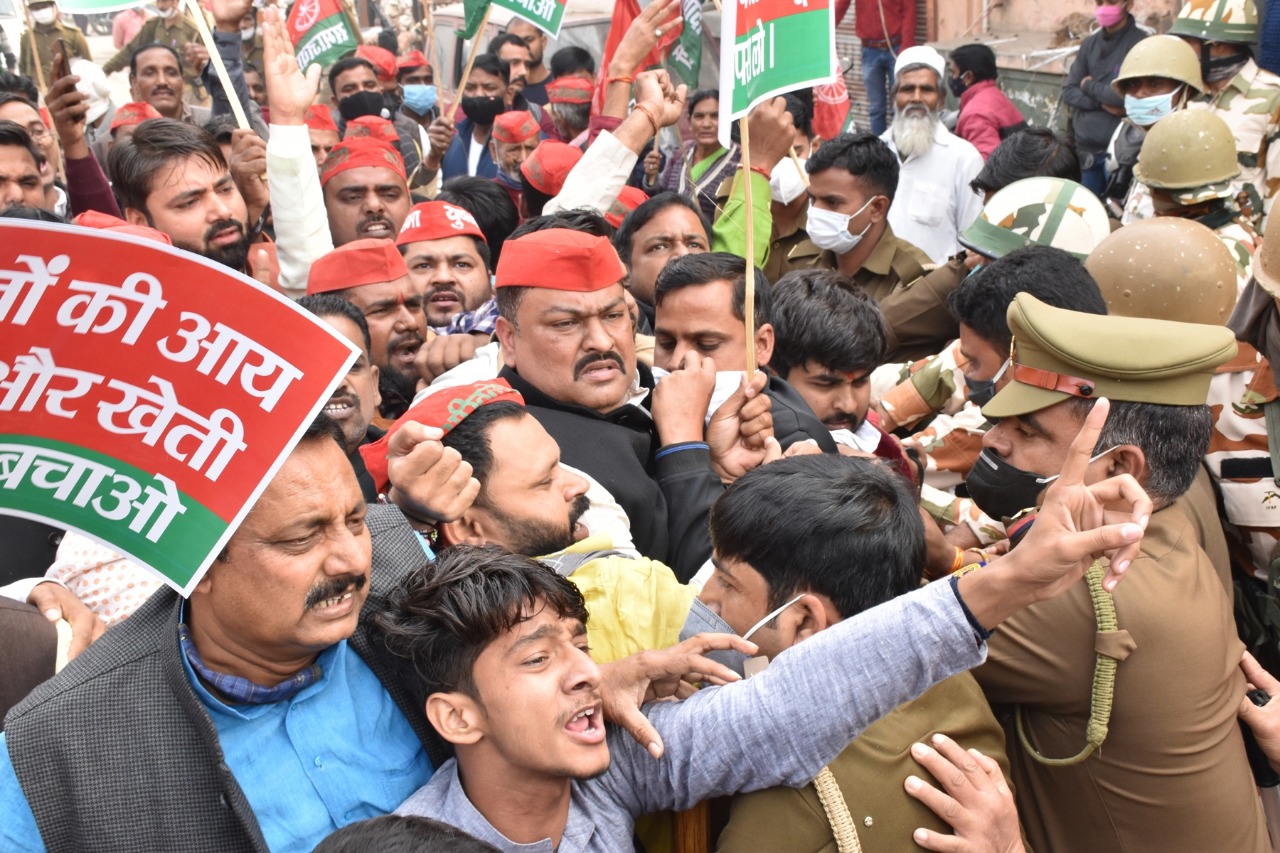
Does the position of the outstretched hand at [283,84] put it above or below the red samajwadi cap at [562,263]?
above

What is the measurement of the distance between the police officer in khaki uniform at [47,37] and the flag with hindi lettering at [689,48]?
571cm

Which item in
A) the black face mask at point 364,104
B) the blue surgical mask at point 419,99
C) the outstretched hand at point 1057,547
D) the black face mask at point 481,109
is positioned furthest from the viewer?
the blue surgical mask at point 419,99

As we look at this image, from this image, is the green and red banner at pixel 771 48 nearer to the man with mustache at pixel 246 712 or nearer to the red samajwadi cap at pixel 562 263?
the red samajwadi cap at pixel 562 263

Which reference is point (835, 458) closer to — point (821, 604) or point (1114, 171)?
point (821, 604)

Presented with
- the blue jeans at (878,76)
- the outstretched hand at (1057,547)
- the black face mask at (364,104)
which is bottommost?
the blue jeans at (878,76)

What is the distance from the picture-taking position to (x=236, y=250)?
491 cm

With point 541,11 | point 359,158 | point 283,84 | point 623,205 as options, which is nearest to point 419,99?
point 541,11

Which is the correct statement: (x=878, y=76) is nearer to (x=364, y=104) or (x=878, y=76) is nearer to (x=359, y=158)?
(x=364, y=104)

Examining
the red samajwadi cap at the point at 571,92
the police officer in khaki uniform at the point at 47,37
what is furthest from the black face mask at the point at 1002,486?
the police officer in khaki uniform at the point at 47,37

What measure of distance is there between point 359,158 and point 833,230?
240 cm

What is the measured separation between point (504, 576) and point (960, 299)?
2.69 m

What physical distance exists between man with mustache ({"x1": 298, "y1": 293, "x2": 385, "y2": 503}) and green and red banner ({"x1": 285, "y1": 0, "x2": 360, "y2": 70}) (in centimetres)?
395

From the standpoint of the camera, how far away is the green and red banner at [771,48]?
12.8 ft

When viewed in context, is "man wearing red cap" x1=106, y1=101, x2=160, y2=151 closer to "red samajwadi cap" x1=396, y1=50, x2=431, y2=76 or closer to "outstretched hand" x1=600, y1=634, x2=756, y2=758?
"red samajwadi cap" x1=396, y1=50, x2=431, y2=76
